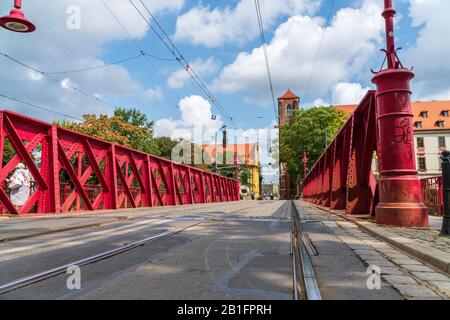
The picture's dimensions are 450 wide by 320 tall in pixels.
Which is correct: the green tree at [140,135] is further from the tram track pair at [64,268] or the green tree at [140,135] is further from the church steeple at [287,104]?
the church steeple at [287,104]

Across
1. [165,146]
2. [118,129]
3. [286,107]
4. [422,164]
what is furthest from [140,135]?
[286,107]

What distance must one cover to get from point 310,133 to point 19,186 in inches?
1762

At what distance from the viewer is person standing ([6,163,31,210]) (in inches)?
516

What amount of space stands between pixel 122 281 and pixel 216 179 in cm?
3729

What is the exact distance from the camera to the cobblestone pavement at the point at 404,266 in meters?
3.11

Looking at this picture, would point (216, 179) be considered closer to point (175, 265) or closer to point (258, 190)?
point (175, 265)

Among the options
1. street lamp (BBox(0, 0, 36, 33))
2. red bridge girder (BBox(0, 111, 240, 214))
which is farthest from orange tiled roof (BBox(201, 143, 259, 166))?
street lamp (BBox(0, 0, 36, 33))

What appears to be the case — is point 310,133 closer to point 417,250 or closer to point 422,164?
point 422,164

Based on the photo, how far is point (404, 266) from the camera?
13.4 feet

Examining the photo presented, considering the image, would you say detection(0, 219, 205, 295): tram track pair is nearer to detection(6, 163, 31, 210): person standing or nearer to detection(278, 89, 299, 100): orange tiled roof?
detection(6, 163, 31, 210): person standing

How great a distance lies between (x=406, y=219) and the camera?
7.05 metres

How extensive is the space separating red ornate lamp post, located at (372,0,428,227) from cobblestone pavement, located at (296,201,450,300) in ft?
1.95

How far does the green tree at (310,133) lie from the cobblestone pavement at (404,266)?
46.9m

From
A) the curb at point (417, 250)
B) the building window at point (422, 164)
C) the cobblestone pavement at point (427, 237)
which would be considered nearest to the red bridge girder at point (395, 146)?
the cobblestone pavement at point (427, 237)
